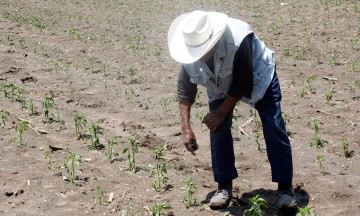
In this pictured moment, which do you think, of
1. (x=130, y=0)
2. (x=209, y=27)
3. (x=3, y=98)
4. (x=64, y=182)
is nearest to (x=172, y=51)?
(x=209, y=27)

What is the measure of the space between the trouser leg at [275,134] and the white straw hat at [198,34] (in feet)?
2.27

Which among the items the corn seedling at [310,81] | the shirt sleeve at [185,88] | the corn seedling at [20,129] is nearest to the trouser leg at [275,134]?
the shirt sleeve at [185,88]

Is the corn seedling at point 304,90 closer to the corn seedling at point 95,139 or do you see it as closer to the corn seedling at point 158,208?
the corn seedling at point 95,139

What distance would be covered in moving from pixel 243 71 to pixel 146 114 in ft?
10.4

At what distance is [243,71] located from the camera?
4.13 m

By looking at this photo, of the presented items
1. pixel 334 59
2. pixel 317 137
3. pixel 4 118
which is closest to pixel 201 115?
pixel 317 137

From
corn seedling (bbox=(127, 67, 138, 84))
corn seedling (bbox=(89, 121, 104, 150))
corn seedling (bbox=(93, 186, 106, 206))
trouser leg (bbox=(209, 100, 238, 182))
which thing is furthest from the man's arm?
corn seedling (bbox=(127, 67, 138, 84))

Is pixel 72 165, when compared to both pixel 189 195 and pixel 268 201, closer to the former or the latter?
pixel 189 195

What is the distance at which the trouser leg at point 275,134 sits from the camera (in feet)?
14.4

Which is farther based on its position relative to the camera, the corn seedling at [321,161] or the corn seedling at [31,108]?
the corn seedling at [31,108]

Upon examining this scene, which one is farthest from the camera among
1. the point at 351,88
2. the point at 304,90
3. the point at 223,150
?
the point at 304,90

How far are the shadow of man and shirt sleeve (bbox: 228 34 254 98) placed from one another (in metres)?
1.05

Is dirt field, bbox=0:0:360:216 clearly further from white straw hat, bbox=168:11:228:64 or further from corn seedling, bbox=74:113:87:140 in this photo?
white straw hat, bbox=168:11:228:64

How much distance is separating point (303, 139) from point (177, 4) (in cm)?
938
